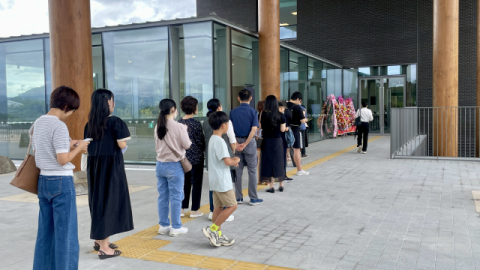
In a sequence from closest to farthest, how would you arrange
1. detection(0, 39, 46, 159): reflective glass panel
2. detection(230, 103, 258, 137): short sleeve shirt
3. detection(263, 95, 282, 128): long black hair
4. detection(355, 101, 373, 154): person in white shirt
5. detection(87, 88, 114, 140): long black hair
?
detection(87, 88, 114, 140): long black hair, detection(230, 103, 258, 137): short sleeve shirt, detection(263, 95, 282, 128): long black hair, detection(0, 39, 46, 159): reflective glass panel, detection(355, 101, 373, 154): person in white shirt

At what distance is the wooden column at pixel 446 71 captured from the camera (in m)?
12.2

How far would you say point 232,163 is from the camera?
4.25 meters

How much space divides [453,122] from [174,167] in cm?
1037

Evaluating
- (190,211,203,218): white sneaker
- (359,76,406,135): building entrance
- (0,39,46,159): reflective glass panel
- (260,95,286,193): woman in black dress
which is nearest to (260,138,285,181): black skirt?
(260,95,286,193): woman in black dress

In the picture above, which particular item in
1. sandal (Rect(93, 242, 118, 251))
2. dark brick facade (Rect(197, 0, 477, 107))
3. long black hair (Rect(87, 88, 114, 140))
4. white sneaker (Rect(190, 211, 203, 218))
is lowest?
white sneaker (Rect(190, 211, 203, 218))

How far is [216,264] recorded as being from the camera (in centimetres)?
380

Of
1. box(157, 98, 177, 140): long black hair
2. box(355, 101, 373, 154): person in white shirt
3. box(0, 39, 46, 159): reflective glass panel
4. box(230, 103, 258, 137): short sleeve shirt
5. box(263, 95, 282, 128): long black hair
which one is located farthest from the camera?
box(355, 101, 373, 154): person in white shirt

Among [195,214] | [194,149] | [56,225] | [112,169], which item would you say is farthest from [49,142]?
[195,214]

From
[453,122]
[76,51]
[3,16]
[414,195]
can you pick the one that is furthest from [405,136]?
[3,16]

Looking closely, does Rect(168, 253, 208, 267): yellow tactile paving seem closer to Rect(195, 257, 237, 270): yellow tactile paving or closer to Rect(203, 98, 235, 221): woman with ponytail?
Rect(195, 257, 237, 270): yellow tactile paving

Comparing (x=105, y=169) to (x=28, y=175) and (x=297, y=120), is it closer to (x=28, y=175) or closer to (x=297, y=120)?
(x=28, y=175)

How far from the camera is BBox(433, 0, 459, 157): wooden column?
12172mm

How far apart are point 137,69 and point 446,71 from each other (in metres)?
8.61

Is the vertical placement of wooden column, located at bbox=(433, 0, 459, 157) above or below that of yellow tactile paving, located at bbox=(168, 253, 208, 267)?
above
